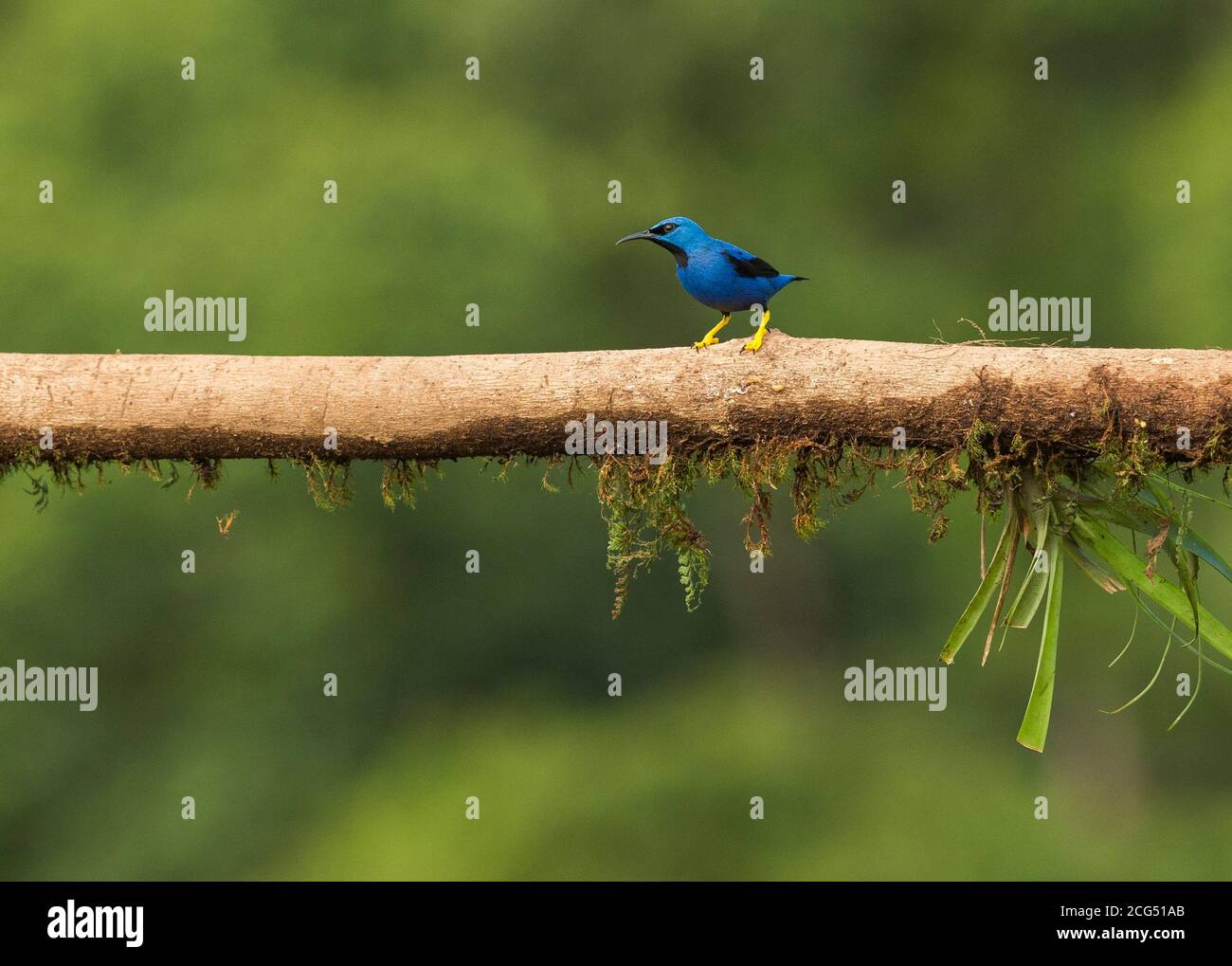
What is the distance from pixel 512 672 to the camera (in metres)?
18.1

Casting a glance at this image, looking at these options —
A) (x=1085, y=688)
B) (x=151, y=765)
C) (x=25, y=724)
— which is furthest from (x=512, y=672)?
(x=1085, y=688)

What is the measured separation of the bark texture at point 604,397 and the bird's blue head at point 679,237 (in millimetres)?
1510

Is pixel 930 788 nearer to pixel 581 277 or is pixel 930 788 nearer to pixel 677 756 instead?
pixel 677 756

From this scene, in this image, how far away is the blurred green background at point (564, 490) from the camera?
617 inches

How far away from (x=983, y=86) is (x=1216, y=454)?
51.0 ft

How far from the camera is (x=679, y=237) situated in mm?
6316

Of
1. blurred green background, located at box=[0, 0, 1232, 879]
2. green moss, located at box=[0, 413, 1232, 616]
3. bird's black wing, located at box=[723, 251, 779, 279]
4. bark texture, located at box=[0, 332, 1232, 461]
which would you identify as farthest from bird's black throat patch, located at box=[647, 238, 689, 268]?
blurred green background, located at box=[0, 0, 1232, 879]
